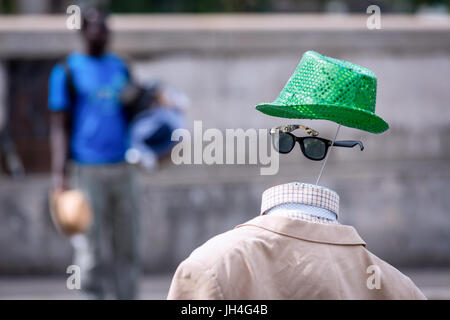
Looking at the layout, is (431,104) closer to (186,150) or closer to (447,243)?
(447,243)

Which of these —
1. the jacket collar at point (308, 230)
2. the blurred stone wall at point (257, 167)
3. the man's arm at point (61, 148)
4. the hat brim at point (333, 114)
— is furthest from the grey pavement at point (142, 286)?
the jacket collar at point (308, 230)

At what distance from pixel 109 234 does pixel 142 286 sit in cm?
201

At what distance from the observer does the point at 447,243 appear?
372 inches

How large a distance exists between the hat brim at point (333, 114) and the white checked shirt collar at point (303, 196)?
0.17 meters

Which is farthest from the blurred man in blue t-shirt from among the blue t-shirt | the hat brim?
the hat brim

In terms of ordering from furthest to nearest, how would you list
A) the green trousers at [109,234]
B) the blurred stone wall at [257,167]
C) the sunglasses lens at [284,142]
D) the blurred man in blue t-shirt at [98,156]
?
the blurred stone wall at [257,167] → the blurred man in blue t-shirt at [98,156] → the green trousers at [109,234] → the sunglasses lens at [284,142]

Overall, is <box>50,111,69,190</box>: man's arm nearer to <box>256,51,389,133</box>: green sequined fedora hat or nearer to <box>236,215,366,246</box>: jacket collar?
<box>256,51,389,133</box>: green sequined fedora hat

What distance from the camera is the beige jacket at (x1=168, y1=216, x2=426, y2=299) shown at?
2098 millimetres

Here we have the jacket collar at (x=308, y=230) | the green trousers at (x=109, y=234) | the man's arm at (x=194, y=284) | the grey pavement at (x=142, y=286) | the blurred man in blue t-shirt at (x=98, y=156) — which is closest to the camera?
the man's arm at (x=194, y=284)

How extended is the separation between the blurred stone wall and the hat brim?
267 inches

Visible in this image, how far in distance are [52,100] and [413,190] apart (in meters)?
4.21

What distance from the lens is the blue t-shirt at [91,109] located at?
21.8 ft

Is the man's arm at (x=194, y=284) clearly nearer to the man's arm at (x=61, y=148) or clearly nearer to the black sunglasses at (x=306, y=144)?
the black sunglasses at (x=306, y=144)
